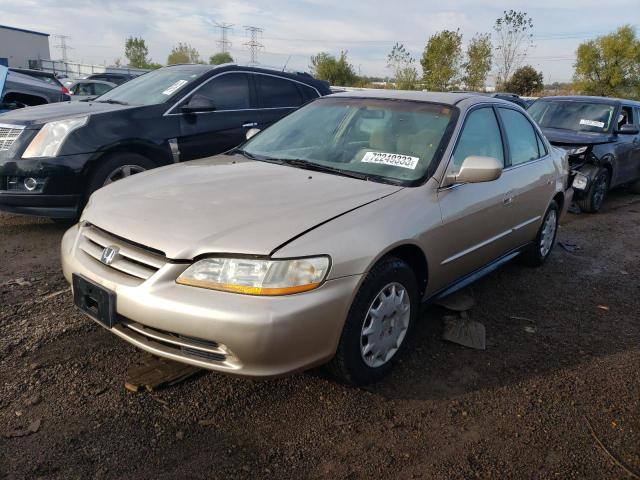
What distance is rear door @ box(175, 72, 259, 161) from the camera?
547 centimetres

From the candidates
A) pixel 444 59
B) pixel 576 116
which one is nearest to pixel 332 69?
pixel 444 59

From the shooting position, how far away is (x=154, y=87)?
5.70 meters

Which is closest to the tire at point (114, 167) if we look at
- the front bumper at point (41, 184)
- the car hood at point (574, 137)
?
the front bumper at point (41, 184)

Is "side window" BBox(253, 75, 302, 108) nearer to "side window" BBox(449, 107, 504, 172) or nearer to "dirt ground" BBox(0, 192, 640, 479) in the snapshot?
"side window" BBox(449, 107, 504, 172)

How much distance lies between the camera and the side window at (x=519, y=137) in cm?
406

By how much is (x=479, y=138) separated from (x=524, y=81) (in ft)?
115

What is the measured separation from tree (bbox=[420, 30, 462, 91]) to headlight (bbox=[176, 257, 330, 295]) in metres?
30.8

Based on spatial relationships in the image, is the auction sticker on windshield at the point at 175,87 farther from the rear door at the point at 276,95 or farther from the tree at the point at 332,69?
the tree at the point at 332,69

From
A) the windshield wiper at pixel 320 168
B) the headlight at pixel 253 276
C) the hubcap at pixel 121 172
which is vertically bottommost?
the hubcap at pixel 121 172

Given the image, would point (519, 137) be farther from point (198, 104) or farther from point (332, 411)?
point (198, 104)

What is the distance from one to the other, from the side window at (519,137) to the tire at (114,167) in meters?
3.38

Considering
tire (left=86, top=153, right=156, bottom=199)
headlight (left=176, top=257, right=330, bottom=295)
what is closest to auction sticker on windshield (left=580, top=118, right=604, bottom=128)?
tire (left=86, top=153, right=156, bottom=199)

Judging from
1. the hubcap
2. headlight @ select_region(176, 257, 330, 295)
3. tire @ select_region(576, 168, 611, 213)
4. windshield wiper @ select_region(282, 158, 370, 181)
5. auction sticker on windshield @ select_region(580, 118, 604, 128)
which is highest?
auction sticker on windshield @ select_region(580, 118, 604, 128)

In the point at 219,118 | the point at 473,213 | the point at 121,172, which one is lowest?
the point at 121,172
